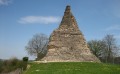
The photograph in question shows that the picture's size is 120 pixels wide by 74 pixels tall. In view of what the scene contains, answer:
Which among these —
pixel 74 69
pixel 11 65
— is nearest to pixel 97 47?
pixel 11 65

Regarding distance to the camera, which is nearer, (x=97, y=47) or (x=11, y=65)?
(x=11, y=65)

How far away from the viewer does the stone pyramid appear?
54.8 meters

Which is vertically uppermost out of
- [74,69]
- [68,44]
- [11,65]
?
[68,44]

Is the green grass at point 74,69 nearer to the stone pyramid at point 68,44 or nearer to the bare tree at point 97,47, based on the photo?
the stone pyramid at point 68,44

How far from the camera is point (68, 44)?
186 ft

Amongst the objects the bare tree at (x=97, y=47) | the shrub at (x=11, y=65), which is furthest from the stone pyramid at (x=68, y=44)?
the bare tree at (x=97, y=47)

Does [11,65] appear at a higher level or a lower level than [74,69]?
higher

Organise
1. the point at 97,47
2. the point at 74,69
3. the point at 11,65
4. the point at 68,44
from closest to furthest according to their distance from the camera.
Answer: the point at 74,69 < the point at 11,65 < the point at 68,44 < the point at 97,47

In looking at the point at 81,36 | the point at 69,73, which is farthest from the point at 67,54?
the point at 69,73

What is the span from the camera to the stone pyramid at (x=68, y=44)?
54.8 meters

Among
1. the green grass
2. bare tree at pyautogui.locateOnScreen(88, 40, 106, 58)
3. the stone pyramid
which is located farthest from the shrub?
bare tree at pyautogui.locateOnScreen(88, 40, 106, 58)

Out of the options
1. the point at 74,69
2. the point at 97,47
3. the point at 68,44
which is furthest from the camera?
the point at 97,47

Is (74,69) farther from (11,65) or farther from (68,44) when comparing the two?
(68,44)

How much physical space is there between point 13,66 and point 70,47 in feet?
49.0
